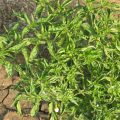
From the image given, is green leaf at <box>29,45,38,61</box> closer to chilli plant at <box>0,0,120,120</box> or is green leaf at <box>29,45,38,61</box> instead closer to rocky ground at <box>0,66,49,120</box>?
chilli plant at <box>0,0,120,120</box>

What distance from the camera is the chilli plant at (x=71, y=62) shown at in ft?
9.48

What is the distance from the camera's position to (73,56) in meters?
2.89

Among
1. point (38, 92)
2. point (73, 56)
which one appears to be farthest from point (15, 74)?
point (73, 56)

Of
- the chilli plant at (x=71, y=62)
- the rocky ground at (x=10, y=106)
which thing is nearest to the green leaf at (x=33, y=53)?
the chilli plant at (x=71, y=62)

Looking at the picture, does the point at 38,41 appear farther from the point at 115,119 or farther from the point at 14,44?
the point at 115,119

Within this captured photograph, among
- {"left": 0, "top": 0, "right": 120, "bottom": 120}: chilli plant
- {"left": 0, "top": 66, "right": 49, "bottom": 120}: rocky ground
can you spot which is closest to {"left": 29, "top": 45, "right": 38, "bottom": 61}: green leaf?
{"left": 0, "top": 0, "right": 120, "bottom": 120}: chilli plant

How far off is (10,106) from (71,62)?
789mm

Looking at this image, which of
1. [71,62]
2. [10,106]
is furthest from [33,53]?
[10,106]

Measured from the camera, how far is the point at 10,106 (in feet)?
11.3

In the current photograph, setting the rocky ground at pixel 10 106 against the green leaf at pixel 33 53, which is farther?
the rocky ground at pixel 10 106

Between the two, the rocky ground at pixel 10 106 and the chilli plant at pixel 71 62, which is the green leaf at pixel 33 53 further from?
the rocky ground at pixel 10 106

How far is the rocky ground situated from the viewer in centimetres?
337

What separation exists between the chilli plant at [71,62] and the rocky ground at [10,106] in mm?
269

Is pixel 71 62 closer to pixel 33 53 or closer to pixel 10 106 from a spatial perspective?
pixel 33 53
